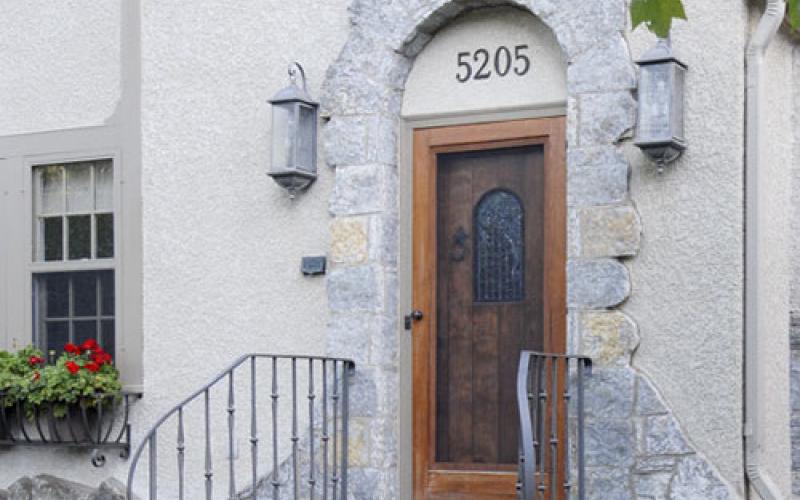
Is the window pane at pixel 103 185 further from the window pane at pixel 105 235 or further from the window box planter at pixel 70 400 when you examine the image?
the window box planter at pixel 70 400

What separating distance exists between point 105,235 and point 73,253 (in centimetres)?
26

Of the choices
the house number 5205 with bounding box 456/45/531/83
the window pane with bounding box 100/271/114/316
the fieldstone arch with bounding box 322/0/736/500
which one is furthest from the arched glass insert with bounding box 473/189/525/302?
the window pane with bounding box 100/271/114/316

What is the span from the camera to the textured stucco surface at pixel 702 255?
18.9ft

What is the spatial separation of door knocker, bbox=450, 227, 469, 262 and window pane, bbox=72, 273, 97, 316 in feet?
7.20

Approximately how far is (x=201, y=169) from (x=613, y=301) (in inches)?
95.3

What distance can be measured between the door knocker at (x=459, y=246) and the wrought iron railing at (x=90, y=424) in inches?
76.4

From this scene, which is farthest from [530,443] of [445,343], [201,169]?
[201,169]

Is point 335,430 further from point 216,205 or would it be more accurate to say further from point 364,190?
point 216,205

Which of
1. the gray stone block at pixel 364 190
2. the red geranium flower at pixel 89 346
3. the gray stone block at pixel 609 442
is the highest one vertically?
the gray stone block at pixel 364 190

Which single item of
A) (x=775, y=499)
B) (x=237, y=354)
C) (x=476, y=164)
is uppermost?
(x=476, y=164)

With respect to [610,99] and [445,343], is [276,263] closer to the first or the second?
[445,343]

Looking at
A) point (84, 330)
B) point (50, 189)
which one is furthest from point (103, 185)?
point (84, 330)

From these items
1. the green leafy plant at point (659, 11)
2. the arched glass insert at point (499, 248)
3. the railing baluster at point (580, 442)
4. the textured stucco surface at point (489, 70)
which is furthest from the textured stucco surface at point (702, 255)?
the green leafy plant at point (659, 11)

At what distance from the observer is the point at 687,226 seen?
5.89 metres
